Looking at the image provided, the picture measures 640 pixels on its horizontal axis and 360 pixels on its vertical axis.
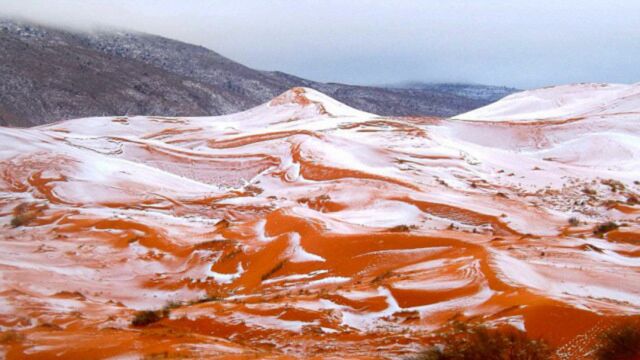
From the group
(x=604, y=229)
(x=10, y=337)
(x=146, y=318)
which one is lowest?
(x=146, y=318)

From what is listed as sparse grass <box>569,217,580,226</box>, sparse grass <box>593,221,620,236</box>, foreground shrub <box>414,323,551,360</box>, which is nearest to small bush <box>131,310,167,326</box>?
foreground shrub <box>414,323,551,360</box>

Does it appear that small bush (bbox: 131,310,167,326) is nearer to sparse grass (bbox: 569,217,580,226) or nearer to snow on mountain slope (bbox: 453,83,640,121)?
sparse grass (bbox: 569,217,580,226)

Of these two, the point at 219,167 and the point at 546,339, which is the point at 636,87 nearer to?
the point at 219,167

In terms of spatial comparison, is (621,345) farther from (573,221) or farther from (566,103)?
(566,103)

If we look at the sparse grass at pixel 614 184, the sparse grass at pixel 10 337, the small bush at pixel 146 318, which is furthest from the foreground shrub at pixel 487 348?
the sparse grass at pixel 614 184

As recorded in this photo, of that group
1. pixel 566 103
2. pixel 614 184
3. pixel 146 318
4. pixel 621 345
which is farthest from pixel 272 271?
pixel 566 103
